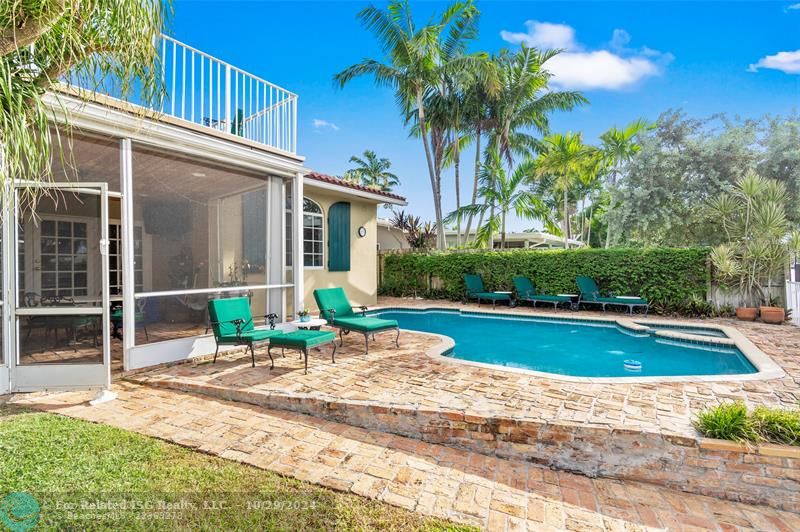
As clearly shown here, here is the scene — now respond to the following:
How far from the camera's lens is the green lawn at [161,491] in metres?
2.70

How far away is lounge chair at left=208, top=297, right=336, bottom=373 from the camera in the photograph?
6094 millimetres

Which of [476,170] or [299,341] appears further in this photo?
[476,170]

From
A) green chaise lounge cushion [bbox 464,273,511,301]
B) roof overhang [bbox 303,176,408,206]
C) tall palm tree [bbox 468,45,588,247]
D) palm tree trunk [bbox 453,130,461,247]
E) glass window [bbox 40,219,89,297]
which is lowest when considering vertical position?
green chaise lounge cushion [bbox 464,273,511,301]

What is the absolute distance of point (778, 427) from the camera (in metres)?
3.69

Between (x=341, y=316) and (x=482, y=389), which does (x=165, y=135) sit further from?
(x=482, y=389)

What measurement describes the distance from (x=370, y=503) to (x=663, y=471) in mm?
2807

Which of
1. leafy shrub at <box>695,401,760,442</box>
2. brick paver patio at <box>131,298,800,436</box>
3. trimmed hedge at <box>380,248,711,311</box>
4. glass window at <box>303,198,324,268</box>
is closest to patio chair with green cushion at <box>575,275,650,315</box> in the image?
trimmed hedge at <box>380,248,711,311</box>

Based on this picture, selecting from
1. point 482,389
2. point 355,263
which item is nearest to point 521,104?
point 355,263

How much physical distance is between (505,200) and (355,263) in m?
7.76

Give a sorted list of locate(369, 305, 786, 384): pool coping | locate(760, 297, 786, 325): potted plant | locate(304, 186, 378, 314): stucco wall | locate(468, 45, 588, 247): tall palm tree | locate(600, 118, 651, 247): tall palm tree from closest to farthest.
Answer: locate(369, 305, 786, 384): pool coping
locate(760, 297, 786, 325): potted plant
locate(304, 186, 378, 314): stucco wall
locate(600, 118, 651, 247): tall palm tree
locate(468, 45, 588, 247): tall palm tree

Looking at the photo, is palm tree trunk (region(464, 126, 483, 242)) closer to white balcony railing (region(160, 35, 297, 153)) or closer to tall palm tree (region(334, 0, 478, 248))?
tall palm tree (region(334, 0, 478, 248))

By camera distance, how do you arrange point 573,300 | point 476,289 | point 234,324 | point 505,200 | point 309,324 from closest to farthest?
point 234,324
point 309,324
point 573,300
point 476,289
point 505,200

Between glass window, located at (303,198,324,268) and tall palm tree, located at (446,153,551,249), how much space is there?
7774 mm

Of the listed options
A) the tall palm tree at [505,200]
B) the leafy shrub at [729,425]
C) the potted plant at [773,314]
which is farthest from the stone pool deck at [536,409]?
the tall palm tree at [505,200]
